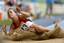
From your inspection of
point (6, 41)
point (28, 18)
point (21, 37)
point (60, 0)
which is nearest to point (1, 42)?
point (6, 41)

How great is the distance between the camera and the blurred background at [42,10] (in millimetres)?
1596

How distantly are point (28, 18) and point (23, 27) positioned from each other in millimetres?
81

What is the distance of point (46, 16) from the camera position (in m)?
1.62

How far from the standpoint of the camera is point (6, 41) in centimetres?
160

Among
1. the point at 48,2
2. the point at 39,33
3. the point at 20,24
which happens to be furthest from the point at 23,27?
the point at 48,2

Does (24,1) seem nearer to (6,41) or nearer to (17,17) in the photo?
(17,17)

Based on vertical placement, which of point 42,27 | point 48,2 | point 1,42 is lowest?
point 1,42

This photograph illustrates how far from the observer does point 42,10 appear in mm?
1617

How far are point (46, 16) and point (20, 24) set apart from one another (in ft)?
0.71

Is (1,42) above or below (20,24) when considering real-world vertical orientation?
below

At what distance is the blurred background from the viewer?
1.60 m

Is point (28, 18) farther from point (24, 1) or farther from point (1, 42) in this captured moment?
point (1, 42)

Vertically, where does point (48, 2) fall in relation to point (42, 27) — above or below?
above

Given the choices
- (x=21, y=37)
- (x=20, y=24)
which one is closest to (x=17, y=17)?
(x=20, y=24)
